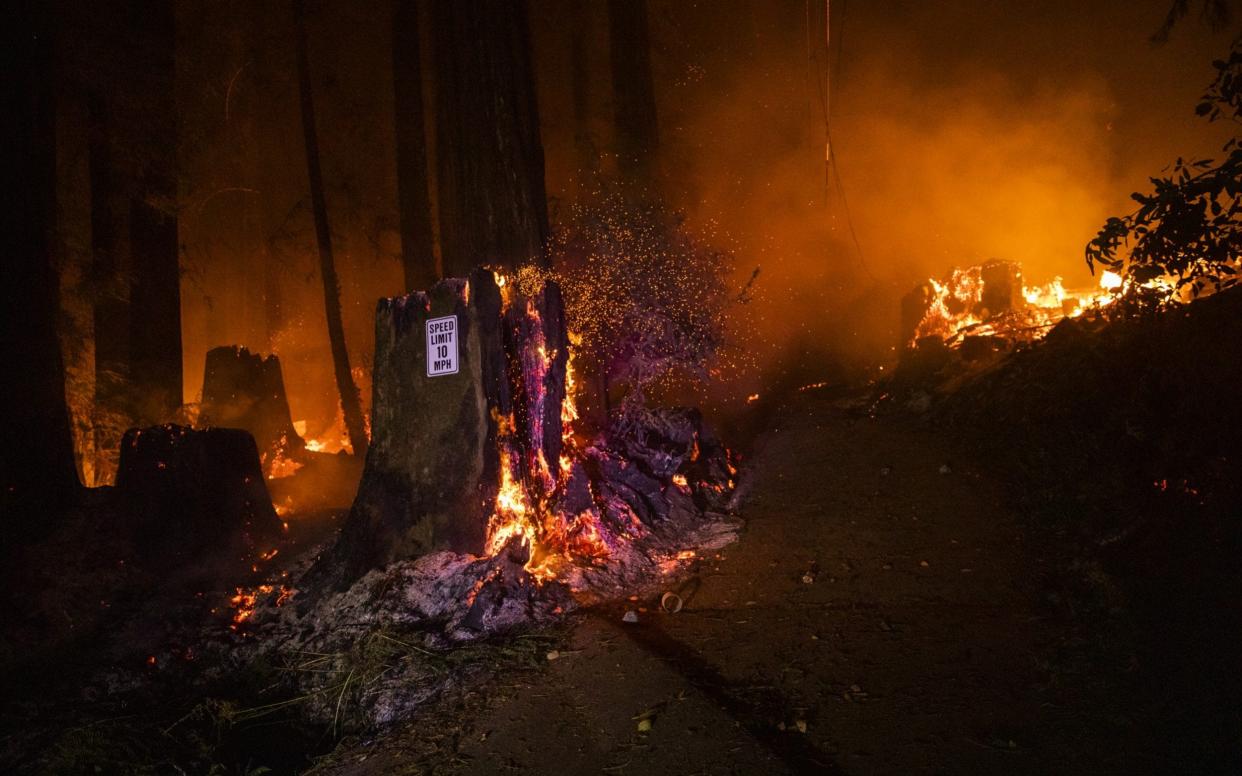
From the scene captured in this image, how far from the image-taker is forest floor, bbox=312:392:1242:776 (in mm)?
3096

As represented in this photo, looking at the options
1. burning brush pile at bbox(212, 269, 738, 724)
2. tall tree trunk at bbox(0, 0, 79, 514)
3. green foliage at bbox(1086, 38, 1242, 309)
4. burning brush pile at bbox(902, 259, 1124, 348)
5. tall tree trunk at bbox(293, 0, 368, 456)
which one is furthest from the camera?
tall tree trunk at bbox(293, 0, 368, 456)

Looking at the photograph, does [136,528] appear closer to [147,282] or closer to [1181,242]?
[147,282]

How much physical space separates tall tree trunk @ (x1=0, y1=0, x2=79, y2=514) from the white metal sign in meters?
3.97

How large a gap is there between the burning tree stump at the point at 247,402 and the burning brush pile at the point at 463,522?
549 cm

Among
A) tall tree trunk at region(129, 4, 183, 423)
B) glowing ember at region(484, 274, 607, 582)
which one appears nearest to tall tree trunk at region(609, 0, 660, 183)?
glowing ember at region(484, 274, 607, 582)

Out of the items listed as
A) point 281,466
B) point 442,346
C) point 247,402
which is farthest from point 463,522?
point 247,402

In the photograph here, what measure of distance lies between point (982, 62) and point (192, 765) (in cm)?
2361

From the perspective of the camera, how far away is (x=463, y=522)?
5656mm

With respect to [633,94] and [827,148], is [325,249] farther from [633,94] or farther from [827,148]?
[827,148]

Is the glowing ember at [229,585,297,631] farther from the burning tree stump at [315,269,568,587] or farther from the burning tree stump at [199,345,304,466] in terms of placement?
the burning tree stump at [199,345,304,466]

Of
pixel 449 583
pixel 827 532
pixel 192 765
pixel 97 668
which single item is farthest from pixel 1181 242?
pixel 97 668

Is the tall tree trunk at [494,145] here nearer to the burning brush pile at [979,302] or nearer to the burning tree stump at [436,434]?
the burning tree stump at [436,434]

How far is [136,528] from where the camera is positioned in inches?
260

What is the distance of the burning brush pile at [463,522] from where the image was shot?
4949 millimetres
